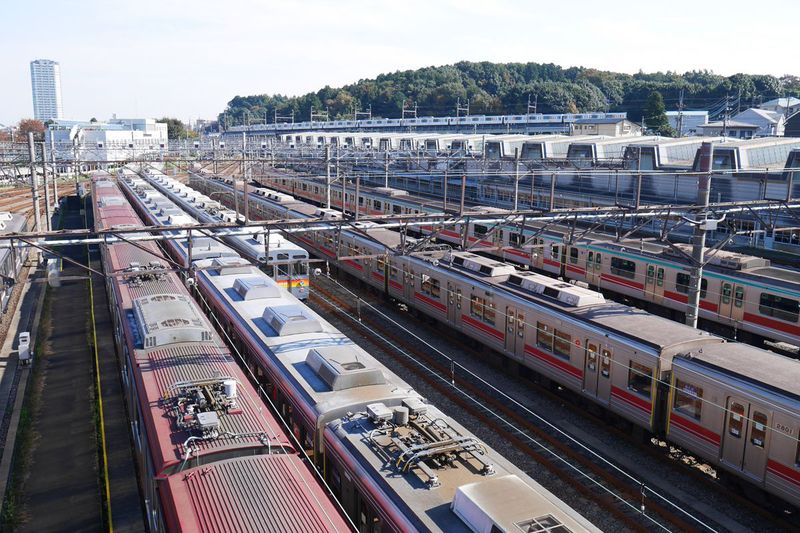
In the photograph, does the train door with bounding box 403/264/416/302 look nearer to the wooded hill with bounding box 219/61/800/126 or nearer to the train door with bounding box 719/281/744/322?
the train door with bounding box 719/281/744/322

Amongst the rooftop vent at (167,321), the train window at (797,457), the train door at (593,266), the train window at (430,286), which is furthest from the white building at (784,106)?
the rooftop vent at (167,321)

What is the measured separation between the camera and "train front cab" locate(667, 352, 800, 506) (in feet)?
37.3

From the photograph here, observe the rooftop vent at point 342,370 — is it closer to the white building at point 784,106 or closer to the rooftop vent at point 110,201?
the rooftop vent at point 110,201

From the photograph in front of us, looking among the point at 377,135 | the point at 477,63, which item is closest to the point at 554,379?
the point at 377,135

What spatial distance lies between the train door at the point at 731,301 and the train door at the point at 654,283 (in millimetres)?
2282

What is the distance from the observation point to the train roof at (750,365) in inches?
465

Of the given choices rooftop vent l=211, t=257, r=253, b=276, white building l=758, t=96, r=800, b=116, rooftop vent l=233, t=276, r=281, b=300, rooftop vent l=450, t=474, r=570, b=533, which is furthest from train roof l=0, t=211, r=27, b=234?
white building l=758, t=96, r=800, b=116

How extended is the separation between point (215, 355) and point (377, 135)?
6574 cm

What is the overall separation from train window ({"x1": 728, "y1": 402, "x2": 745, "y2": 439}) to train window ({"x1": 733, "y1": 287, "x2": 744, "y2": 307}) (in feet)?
31.3

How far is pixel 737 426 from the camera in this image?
12.3 meters

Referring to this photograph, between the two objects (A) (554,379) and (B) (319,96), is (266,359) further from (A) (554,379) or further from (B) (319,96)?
(B) (319,96)

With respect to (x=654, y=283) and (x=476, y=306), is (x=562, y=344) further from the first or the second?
(x=654, y=283)

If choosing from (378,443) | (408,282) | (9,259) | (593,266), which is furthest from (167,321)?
(593,266)

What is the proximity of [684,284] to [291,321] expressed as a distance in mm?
14811
